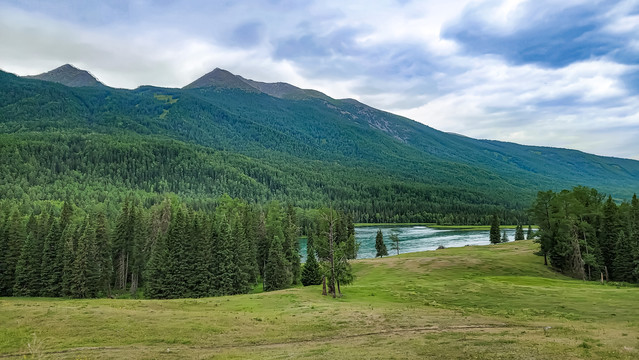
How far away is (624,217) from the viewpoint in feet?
242

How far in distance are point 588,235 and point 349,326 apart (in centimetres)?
6915

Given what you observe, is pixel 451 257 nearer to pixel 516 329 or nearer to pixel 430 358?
pixel 516 329

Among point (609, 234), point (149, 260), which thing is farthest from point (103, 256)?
point (609, 234)

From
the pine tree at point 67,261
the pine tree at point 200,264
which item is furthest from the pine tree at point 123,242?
the pine tree at point 200,264

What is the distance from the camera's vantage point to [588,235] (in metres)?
75.2

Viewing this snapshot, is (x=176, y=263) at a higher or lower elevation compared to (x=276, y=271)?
higher

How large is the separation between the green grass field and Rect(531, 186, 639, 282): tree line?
2877 centimetres

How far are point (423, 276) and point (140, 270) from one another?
2526 inches

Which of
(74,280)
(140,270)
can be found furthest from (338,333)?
(140,270)

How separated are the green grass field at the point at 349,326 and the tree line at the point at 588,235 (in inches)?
1133

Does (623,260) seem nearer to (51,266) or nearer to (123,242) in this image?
(123,242)

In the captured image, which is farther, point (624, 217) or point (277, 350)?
point (624, 217)

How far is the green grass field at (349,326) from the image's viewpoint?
2364 centimetres

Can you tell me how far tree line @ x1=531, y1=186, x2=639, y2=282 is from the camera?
225 feet
